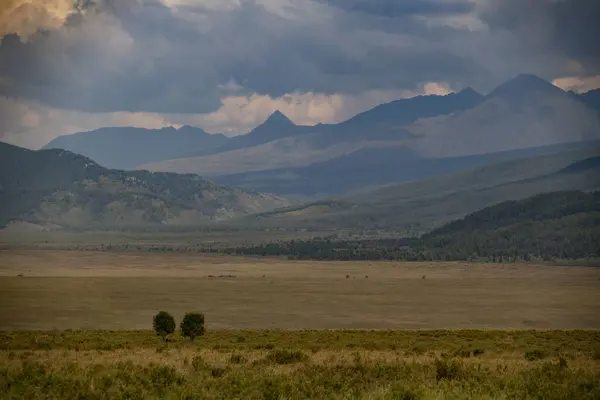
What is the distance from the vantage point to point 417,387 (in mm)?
25984

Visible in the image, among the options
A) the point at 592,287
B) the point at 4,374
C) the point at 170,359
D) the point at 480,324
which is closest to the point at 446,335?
the point at 170,359

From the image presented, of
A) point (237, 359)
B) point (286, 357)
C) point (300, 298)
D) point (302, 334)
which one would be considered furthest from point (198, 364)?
point (300, 298)

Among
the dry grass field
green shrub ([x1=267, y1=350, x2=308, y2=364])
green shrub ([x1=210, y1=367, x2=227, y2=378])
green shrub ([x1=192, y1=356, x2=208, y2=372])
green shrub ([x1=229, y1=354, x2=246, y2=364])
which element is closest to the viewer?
green shrub ([x1=210, y1=367, x2=227, y2=378])

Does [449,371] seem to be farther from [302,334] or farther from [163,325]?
[163,325]

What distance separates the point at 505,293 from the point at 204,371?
115 metres

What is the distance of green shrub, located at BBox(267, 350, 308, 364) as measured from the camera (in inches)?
1372

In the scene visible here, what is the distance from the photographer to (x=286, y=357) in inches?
1394

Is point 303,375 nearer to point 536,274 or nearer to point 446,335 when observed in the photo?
point 446,335

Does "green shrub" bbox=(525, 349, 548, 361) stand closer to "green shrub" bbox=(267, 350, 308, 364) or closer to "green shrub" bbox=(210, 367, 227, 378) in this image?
"green shrub" bbox=(267, 350, 308, 364)

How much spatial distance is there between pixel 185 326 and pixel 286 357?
81.6 ft

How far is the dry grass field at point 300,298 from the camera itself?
9994 centimetres

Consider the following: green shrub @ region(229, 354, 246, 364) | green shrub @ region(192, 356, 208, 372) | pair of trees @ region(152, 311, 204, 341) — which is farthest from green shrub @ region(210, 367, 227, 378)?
pair of trees @ region(152, 311, 204, 341)

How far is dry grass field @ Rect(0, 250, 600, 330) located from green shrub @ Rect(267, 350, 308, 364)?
181ft

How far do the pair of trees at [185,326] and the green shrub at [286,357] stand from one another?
22.9 metres
